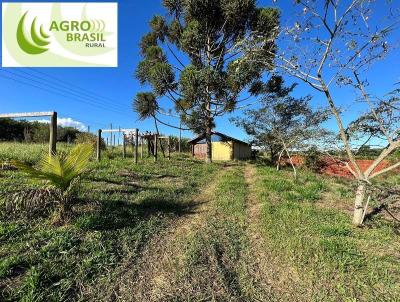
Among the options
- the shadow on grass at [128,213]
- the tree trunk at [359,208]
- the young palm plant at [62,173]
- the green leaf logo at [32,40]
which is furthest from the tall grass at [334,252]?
the green leaf logo at [32,40]

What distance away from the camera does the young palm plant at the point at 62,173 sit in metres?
4.70

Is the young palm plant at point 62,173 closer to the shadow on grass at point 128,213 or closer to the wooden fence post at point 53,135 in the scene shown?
the shadow on grass at point 128,213

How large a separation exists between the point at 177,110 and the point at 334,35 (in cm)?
1705

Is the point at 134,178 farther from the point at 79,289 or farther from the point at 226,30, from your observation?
the point at 226,30

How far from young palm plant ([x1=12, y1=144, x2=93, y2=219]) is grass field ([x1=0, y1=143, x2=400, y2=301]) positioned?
0.31 m

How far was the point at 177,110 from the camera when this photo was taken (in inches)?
870

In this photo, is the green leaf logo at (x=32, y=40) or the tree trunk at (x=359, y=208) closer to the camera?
the tree trunk at (x=359, y=208)

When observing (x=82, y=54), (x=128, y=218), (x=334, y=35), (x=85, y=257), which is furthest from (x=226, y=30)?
(x=85, y=257)

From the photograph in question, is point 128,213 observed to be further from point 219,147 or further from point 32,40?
point 219,147

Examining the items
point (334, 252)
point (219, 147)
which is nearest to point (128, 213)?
point (334, 252)

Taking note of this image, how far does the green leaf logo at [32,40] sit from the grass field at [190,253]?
25.4ft

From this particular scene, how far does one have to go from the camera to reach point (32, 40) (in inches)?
475

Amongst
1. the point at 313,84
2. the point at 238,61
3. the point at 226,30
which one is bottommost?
the point at 313,84

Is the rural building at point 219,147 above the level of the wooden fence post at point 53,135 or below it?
above
